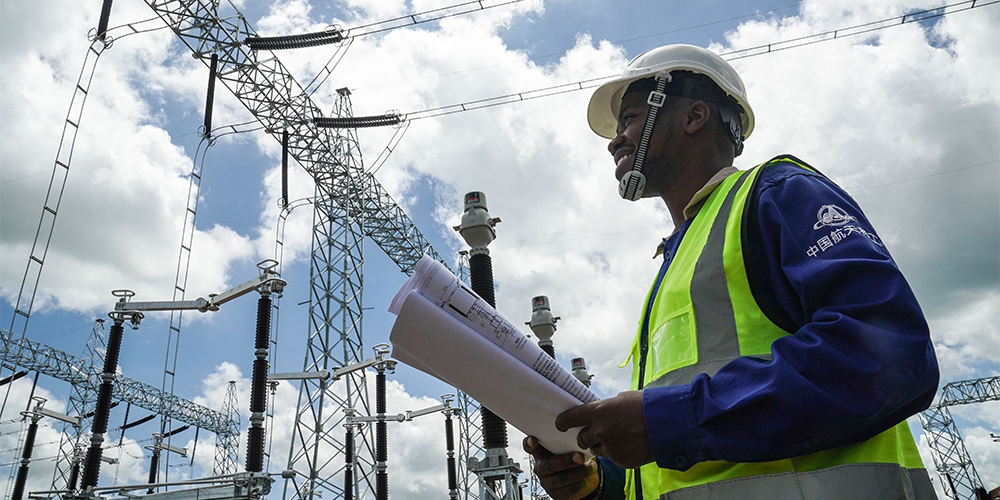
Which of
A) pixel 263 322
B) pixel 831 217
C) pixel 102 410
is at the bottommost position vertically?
pixel 831 217

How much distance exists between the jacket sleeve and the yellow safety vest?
2.3 inches

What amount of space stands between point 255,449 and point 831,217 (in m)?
8.56

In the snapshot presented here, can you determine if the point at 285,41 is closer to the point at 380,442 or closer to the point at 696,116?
the point at 380,442

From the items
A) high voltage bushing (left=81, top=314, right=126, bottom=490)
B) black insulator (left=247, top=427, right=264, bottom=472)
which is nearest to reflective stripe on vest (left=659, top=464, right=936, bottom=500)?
black insulator (left=247, top=427, right=264, bottom=472)

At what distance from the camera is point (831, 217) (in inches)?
43.8

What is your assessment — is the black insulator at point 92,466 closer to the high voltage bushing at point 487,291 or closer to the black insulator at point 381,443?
the high voltage bushing at point 487,291

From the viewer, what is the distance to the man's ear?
5.89 ft

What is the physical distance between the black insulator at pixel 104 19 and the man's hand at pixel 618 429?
12406 millimetres

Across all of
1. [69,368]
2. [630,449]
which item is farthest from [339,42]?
[69,368]

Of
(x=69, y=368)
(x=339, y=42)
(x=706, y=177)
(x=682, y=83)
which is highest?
(x=339, y=42)

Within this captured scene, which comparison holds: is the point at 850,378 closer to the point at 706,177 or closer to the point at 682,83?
the point at 706,177

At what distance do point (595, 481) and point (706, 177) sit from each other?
88cm

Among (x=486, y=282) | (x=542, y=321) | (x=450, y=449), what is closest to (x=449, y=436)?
(x=450, y=449)

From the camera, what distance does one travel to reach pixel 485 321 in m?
1.27
